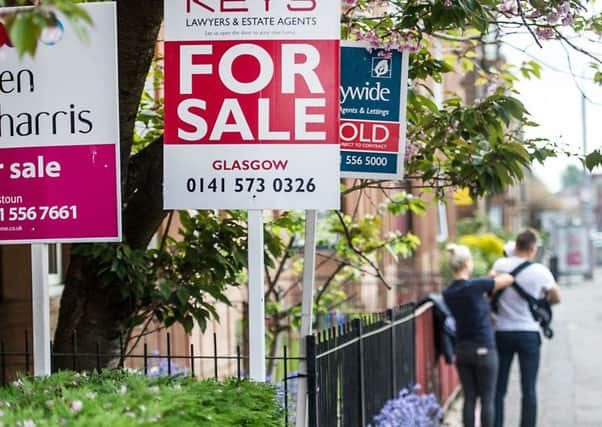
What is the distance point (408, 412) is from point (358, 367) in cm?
119

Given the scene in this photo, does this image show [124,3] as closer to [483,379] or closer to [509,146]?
[509,146]

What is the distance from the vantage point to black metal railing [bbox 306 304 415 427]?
5250 millimetres

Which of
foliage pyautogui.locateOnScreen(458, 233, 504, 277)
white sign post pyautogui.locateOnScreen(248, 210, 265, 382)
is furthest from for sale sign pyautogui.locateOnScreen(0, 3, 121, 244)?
foliage pyautogui.locateOnScreen(458, 233, 504, 277)

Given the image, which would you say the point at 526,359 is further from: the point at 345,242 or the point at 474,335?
the point at 345,242

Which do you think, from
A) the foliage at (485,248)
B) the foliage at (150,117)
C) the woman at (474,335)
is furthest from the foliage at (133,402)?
the foliage at (485,248)

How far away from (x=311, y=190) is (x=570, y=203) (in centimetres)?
14053

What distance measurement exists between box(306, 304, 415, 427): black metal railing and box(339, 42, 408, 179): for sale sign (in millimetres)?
921

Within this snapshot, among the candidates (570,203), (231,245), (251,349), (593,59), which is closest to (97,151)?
(251,349)

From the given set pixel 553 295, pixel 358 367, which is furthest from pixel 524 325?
pixel 358 367

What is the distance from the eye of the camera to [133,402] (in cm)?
341

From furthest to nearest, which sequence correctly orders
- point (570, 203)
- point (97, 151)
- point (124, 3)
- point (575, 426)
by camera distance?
point (570, 203) < point (575, 426) < point (124, 3) < point (97, 151)

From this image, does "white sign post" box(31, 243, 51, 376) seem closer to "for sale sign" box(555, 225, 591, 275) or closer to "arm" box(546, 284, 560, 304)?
"arm" box(546, 284, 560, 304)

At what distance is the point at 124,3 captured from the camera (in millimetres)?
5570

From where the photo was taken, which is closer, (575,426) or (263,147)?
(263,147)
